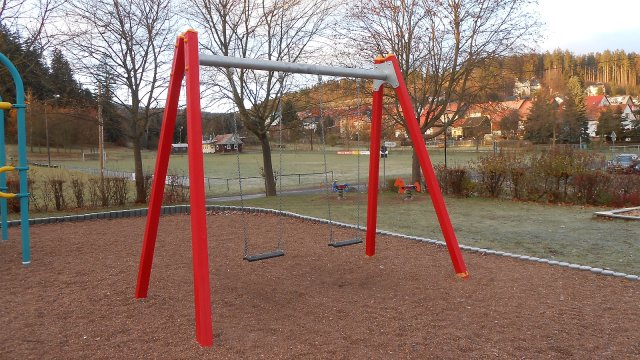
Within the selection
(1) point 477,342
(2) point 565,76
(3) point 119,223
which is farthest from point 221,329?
(2) point 565,76

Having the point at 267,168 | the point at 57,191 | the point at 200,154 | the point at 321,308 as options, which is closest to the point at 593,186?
the point at 267,168

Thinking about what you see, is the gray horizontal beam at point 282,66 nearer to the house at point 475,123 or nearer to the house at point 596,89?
the house at point 475,123

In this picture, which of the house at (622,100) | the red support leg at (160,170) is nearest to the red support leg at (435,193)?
the red support leg at (160,170)

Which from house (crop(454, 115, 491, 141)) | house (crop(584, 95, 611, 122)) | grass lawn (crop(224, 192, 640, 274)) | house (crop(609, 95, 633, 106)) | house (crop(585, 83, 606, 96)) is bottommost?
grass lawn (crop(224, 192, 640, 274))

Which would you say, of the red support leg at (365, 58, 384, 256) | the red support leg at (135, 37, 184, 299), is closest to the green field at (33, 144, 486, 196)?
the red support leg at (365, 58, 384, 256)

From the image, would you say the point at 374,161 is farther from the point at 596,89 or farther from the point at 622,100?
the point at 596,89

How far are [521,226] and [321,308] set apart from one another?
5.91 m

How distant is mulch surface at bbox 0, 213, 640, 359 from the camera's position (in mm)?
3375

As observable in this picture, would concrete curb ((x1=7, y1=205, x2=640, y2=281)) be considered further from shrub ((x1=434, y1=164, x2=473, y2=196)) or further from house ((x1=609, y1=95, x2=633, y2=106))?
house ((x1=609, y1=95, x2=633, y2=106))

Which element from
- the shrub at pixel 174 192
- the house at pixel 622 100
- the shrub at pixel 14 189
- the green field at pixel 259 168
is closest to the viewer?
the shrub at pixel 14 189

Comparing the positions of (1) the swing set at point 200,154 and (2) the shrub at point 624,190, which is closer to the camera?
(1) the swing set at point 200,154

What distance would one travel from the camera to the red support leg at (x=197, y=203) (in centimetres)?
345

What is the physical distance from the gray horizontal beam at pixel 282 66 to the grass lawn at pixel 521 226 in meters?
3.38

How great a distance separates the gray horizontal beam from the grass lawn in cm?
338
